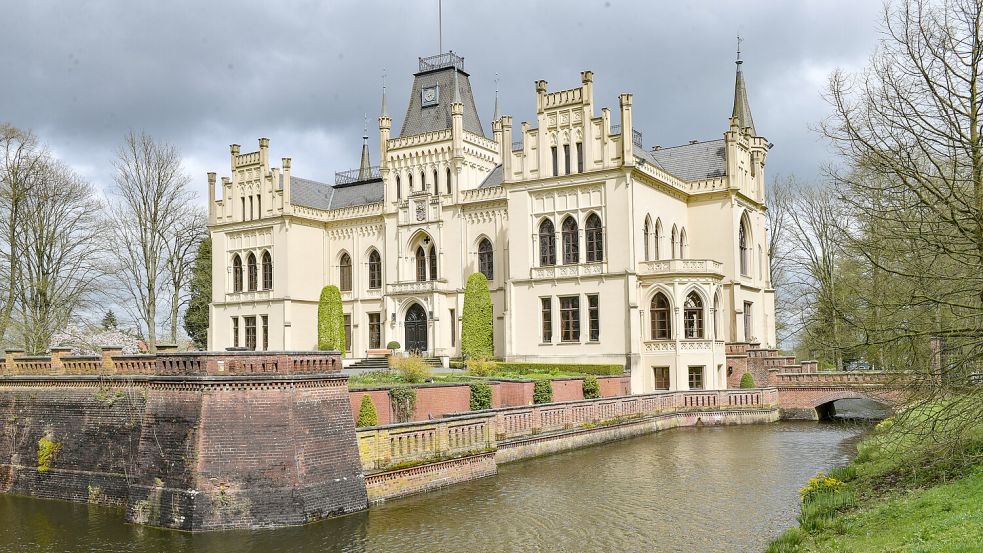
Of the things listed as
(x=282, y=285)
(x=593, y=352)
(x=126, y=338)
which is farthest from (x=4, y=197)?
(x=593, y=352)

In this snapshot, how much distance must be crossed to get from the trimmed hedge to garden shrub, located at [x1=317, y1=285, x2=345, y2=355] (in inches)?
433

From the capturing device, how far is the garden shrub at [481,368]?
3338 cm

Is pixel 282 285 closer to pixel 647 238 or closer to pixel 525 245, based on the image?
pixel 525 245

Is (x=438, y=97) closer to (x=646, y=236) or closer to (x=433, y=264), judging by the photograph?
(x=433, y=264)

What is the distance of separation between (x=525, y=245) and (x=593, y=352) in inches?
219

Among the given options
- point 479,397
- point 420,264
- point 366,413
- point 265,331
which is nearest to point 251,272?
point 265,331

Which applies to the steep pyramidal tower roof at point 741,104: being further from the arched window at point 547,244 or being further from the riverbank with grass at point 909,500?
the riverbank with grass at point 909,500

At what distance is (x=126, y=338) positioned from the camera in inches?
1545

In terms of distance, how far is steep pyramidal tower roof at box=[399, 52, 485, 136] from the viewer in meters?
43.4

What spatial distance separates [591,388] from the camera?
100 ft

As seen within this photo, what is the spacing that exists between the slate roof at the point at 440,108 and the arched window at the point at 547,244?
7.96 metres

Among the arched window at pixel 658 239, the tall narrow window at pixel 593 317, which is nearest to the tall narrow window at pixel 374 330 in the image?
the tall narrow window at pixel 593 317

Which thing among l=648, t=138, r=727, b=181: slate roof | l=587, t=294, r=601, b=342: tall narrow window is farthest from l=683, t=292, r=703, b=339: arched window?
l=648, t=138, r=727, b=181: slate roof

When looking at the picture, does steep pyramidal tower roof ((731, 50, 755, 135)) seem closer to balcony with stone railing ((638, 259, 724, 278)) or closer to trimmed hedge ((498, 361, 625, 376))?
balcony with stone railing ((638, 259, 724, 278))
